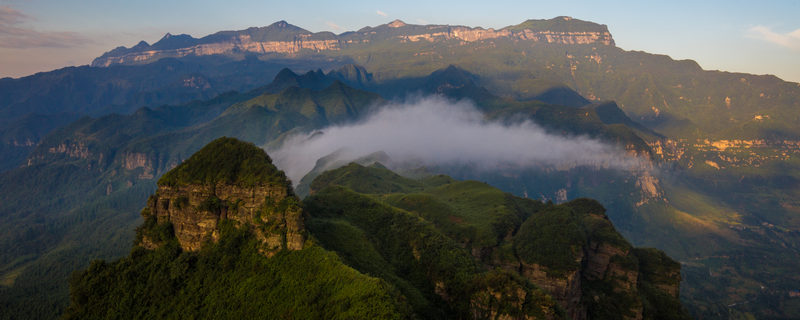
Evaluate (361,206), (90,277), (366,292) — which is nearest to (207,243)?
(90,277)

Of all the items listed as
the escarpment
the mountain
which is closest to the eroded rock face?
the escarpment

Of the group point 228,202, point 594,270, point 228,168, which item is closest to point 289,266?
point 228,202

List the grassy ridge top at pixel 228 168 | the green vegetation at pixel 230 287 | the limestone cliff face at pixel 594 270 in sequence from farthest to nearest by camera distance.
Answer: the limestone cliff face at pixel 594 270
the grassy ridge top at pixel 228 168
the green vegetation at pixel 230 287

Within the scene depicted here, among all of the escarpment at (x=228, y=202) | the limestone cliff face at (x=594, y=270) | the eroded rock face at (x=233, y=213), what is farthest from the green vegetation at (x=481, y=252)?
the escarpment at (x=228, y=202)

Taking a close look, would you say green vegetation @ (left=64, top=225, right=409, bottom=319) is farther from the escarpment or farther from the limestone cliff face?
the limestone cliff face

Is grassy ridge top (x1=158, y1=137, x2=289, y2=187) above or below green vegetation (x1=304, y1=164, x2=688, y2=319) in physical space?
above

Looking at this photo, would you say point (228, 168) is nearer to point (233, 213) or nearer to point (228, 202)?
point (228, 202)

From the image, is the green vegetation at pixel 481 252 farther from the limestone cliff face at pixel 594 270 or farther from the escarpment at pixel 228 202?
the escarpment at pixel 228 202

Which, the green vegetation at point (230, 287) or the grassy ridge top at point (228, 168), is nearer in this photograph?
the green vegetation at point (230, 287)

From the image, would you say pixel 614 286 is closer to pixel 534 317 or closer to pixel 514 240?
pixel 514 240
